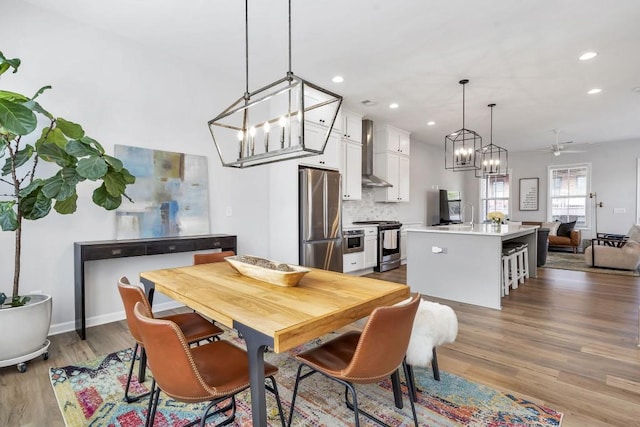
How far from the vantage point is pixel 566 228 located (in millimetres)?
8352

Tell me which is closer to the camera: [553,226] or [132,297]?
[132,297]

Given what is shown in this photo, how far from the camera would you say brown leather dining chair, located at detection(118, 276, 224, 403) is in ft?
5.36

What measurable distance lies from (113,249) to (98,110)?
1.40 meters

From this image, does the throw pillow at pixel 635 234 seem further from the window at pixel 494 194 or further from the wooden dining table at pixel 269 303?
the wooden dining table at pixel 269 303

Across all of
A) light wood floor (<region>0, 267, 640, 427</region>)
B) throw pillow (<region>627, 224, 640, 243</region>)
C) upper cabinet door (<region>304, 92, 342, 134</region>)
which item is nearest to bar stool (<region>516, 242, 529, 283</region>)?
light wood floor (<region>0, 267, 640, 427</region>)

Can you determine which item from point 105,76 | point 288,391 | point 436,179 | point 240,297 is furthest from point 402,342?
point 436,179

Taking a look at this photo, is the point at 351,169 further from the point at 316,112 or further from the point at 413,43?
the point at 413,43

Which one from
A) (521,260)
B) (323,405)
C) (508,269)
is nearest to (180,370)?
(323,405)

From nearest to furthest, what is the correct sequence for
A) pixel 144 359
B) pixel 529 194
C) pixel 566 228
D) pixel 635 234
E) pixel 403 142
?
1. pixel 144 359
2. pixel 635 234
3. pixel 403 142
4. pixel 566 228
5. pixel 529 194

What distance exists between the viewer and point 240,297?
1688 mm

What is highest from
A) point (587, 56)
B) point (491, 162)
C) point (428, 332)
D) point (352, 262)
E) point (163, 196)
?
point (587, 56)

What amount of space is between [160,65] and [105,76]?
1.93 feet

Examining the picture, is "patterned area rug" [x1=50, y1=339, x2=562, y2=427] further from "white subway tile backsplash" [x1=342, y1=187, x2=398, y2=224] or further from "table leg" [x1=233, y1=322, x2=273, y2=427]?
"white subway tile backsplash" [x1=342, y1=187, x2=398, y2=224]

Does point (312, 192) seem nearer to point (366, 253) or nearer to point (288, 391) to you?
point (366, 253)
